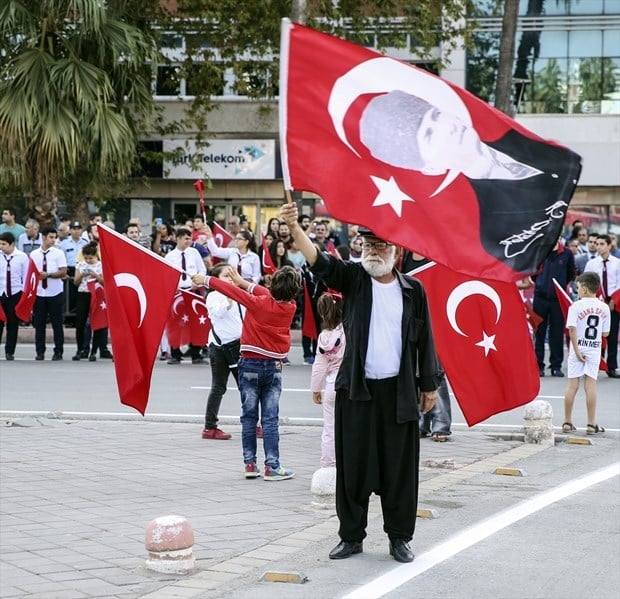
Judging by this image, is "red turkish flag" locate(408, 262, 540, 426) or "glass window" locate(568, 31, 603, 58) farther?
"glass window" locate(568, 31, 603, 58)

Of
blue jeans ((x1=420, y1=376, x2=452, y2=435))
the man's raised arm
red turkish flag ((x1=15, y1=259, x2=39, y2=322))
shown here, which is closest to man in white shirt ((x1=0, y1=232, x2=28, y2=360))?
red turkish flag ((x1=15, y1=259, x2=39, y2=322))

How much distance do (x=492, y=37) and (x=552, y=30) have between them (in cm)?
171

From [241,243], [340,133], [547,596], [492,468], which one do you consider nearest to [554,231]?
[340,133]

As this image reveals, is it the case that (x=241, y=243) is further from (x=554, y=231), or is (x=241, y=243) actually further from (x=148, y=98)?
(x=554, y=231)

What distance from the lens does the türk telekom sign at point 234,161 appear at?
116ft

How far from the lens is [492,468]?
10461 millimetres

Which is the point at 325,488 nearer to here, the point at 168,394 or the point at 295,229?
the point at 295,229

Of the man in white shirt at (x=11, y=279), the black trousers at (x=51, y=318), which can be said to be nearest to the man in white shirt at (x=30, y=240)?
the man in white shirt at (x=11, y=279)

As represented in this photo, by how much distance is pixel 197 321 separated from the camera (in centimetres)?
1883

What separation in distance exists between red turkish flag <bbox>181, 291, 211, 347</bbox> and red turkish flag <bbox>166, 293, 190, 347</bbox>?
48mm

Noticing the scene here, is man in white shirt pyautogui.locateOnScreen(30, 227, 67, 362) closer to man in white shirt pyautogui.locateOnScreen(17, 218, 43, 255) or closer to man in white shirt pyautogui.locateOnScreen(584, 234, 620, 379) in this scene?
man in white shirt pyautogui.locateOnScreen(17, 218, 43, 255)

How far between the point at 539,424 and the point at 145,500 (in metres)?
4.17

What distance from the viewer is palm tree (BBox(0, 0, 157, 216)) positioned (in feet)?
81.3

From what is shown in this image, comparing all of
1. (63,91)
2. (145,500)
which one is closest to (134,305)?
(145,500)
